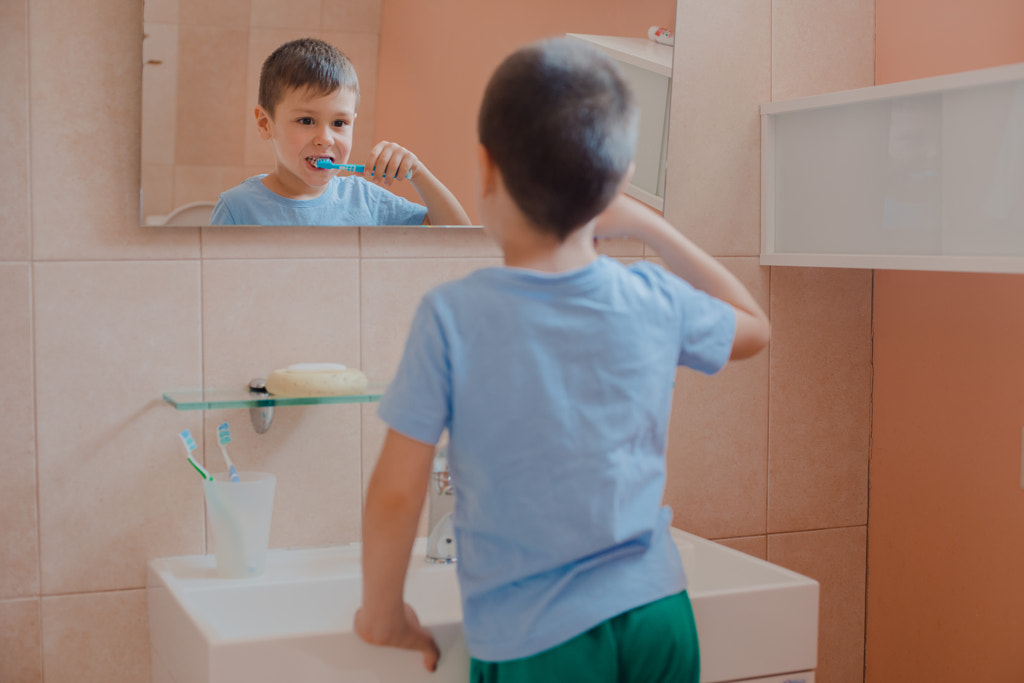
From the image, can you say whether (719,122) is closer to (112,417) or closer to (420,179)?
(420,179)

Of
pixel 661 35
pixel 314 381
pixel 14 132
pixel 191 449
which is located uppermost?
pixel 661 35

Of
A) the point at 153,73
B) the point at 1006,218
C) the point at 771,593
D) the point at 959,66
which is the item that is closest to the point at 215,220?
the point at 153,73

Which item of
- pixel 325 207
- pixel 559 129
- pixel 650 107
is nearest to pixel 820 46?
pixel 650 107

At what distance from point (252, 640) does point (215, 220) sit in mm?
632

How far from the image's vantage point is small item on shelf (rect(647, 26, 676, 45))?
168cm

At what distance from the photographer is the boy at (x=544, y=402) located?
86 centimetres

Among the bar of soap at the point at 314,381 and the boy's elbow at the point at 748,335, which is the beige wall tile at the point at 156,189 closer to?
the bar of soap at the point at 314,381

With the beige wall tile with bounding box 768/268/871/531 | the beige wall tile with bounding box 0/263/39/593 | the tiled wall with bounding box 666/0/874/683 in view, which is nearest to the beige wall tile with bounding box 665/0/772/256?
the tiled wall with bounding box 666/0/874/683

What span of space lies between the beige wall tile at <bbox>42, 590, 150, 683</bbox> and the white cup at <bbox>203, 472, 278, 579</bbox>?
17 centimetres

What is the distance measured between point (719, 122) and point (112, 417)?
3.67ft

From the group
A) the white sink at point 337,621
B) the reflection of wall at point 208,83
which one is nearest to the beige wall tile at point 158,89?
the reflection of wall at point 208,83

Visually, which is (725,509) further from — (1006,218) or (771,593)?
(1006,218)

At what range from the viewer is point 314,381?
1385 millimetres

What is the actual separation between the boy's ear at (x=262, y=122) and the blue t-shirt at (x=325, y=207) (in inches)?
2.5
